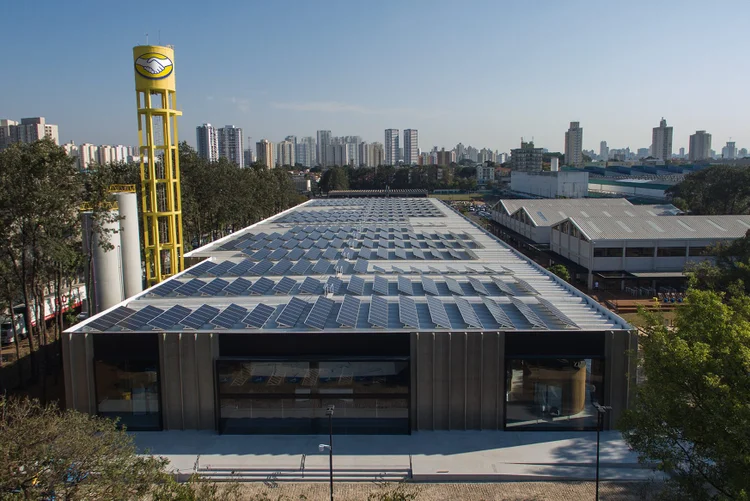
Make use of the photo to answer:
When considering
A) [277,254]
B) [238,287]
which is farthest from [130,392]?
[277,254]

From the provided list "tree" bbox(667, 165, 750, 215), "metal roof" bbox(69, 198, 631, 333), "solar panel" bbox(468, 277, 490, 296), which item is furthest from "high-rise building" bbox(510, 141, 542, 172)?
"solar panel" bbox(468, 277, 490, 296)

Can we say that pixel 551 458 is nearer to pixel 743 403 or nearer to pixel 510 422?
pixel 510 422

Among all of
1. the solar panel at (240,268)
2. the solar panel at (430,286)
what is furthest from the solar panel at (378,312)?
the solar panel at (240,268)

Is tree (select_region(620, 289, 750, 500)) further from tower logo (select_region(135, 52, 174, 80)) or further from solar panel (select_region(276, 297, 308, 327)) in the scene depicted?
tower logo (select_region(135, 52, 174, 80))

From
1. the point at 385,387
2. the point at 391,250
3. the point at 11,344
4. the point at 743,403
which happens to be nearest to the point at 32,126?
the point at 11,344

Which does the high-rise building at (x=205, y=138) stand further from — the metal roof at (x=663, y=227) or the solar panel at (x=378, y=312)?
the solar panel at (x=378, y=312)

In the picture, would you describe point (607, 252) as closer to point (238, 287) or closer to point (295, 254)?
point (295, 254)
